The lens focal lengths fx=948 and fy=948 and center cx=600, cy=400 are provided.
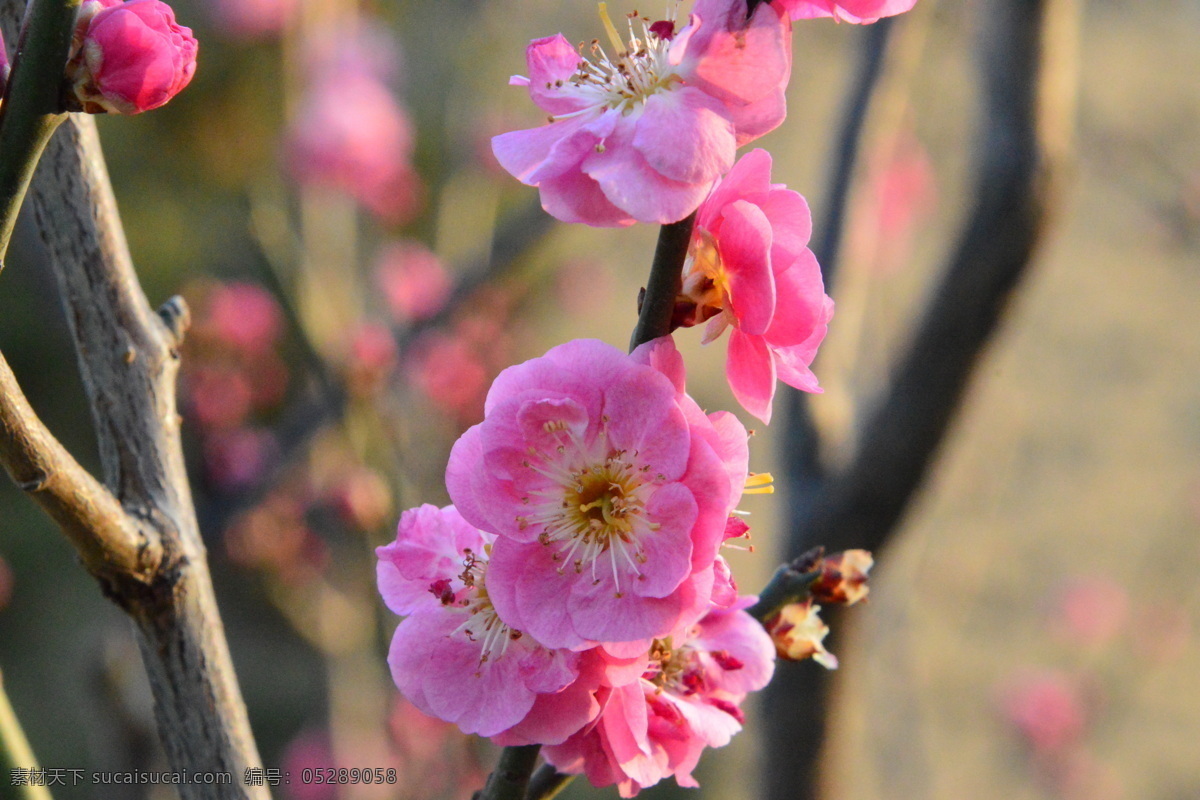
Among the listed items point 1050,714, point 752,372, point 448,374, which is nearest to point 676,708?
point 752,372

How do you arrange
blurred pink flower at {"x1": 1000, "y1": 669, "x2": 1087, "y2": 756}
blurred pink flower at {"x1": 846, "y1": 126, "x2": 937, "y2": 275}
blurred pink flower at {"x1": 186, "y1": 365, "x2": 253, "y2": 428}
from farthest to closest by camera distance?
blurred pink flower at {"x1": 1000, "y1": 669, "x2": 1087, "y2": 756} → blurred pink flower at {"x1": 846, "y1": 126, "x2": 937, "y2": 275} → blurred pink flower at {"x1": 186, "y1": 365, "x2": 253, "y2": 428}

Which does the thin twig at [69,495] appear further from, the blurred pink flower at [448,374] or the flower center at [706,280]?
the blurred pink flower at [448,374]

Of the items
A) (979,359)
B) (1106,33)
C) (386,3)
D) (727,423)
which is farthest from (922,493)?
(1106,33)

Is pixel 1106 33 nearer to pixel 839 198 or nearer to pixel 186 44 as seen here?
pixel 839 198

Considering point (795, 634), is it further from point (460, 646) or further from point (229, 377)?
point (229, 377)

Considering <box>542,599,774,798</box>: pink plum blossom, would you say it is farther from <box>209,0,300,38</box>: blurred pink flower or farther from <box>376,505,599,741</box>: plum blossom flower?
<box>209,0,300,38</box>: blurred pink flower

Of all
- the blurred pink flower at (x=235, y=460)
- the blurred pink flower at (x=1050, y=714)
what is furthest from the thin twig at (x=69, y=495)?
Answer: the blurred pink flower at (x=1050, y=714)

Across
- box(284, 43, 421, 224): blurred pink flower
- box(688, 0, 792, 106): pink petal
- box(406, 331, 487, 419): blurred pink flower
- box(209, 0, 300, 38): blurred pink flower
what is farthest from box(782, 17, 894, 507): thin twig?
box(209, 0, 300, 38): blurred pink flower
